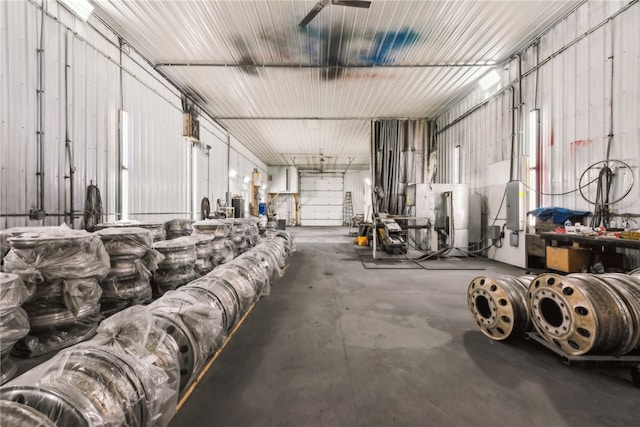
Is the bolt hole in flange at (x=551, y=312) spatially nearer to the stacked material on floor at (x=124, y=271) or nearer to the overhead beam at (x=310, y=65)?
the stacked material on floor at (x=124, y=271)

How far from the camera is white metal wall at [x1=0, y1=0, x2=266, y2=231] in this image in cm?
345

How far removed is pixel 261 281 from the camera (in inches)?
148

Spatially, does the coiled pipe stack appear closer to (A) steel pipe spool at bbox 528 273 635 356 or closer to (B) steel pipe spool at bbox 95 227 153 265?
(A) steel pipe spool at bbox 528 273 635 356

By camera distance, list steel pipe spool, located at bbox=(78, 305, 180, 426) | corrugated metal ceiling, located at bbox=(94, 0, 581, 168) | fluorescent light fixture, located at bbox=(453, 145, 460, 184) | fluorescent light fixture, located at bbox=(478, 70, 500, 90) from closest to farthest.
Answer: steel pipe spool, located at bbox=(78, 305, 180, 426), corrugated metal ceiling, located at bbox=(94, 0, 581, 168), fluorescent light fixture, located at bbox=(478, 70, 500, 90), fluorescent light fixture, located at bbox=(453, 145, 460, 184)

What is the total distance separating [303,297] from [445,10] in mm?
5704

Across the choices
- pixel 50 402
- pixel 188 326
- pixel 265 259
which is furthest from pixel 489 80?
pixel 50 402

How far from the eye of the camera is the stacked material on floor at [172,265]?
3916 millimetres

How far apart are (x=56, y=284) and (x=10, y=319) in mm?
546

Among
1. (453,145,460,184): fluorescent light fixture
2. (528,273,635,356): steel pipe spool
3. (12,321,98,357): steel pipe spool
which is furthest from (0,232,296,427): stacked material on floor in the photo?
(453,145,460,184): fluorescent light fixture

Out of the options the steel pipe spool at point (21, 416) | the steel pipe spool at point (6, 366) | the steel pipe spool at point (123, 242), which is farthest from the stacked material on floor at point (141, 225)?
the steel pipe spool at point (21, 416)

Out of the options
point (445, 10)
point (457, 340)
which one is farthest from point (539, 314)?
point (445, 10)

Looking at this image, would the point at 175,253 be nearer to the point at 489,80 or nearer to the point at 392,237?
→ the point at 392,237

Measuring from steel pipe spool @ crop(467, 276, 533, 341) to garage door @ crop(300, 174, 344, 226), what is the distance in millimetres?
19480

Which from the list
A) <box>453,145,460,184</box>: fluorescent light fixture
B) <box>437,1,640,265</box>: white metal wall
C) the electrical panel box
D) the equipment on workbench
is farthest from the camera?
<box>453,145,460,184</box>: fluorescent light fixture
